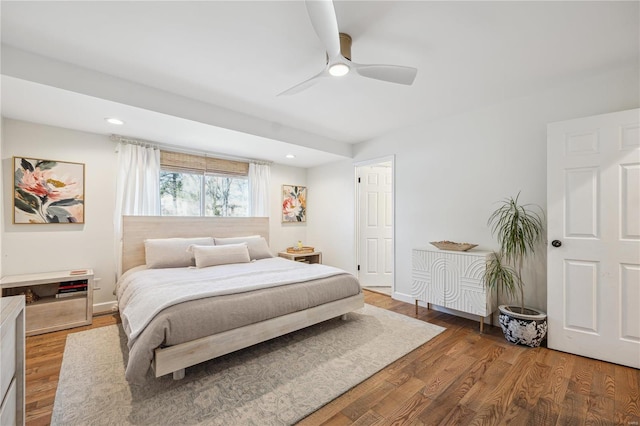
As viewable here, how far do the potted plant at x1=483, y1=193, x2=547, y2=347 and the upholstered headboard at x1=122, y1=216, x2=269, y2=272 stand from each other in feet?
11.5

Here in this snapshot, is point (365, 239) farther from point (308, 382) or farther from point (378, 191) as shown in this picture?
point (308, 382)

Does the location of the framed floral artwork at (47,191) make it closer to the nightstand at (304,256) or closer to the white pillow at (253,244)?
the white pillow at (253,244)

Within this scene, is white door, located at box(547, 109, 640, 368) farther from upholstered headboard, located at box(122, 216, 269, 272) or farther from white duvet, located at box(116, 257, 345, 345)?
upholstered headboard, located at box(122, 216, 269, 272)

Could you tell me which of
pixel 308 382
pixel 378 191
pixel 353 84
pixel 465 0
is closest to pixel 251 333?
pixel 308 382

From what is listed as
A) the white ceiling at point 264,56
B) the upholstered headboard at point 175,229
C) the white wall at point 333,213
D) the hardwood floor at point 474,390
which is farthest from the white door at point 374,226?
the hardwood floor at point 474,390

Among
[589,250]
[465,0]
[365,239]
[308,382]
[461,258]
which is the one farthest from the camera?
[365,239]

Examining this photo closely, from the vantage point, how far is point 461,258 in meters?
3.07

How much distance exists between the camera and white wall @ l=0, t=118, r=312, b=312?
295cm

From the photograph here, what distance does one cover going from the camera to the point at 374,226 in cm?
484

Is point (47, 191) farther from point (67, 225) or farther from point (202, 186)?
point (202, 186)

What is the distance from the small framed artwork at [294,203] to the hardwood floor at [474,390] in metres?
3.39

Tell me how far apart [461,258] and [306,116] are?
2505 millimetres

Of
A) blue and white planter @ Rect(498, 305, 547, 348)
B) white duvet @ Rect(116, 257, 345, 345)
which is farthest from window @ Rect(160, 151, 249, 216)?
blue and white planter @ Rect(498, 305, 547, 348)

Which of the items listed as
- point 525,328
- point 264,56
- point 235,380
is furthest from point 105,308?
point 525,328
